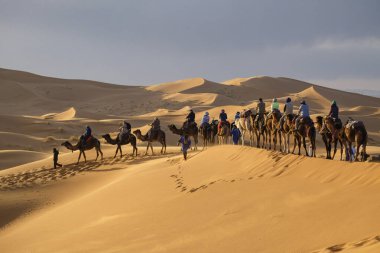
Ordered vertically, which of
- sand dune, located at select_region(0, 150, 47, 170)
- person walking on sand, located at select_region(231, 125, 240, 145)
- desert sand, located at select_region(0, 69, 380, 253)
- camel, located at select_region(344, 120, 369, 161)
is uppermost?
camel, located at select_region(344, 120, 369, 161)

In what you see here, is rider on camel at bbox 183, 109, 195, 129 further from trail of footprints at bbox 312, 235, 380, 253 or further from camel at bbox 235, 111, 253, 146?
trail of footprints at bbox 312, 235, 380, 253

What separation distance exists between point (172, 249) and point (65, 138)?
36.3 metres

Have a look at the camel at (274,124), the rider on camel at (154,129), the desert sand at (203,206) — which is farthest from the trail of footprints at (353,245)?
the rider on camel at (154,129)

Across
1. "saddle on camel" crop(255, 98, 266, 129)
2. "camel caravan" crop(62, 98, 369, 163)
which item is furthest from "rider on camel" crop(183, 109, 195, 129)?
"saddle on camel" crop(255, 98, 266, 129)

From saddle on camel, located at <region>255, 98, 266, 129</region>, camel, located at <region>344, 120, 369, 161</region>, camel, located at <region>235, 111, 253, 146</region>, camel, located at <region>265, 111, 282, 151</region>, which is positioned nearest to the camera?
camel, located at <region>344, 120, 369, 161</region>

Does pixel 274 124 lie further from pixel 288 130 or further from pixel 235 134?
pixel 235 134

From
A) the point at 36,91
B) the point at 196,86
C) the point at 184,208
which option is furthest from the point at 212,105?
the point at 184,208

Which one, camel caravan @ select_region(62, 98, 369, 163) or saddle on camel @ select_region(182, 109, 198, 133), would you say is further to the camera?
saddle on camel @ select_region(182, 109, 198, 133)

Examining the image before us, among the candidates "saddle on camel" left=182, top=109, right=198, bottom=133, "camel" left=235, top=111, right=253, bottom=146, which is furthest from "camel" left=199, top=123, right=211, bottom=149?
"camel" left=235, top=111, right=253, bottom=146

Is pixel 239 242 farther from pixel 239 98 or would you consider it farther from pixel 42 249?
pixel 239 98

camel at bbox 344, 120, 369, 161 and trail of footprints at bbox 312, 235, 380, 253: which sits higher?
camel at bbox 344, 120, 369, 161

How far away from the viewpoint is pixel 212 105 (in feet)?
230

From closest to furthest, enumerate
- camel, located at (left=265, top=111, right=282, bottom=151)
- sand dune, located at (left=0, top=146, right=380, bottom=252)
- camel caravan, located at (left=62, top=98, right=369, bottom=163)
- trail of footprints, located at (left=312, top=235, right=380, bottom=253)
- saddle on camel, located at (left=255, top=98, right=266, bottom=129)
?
trail of footprints, located at (left=312, top=235, right=380, bottom=253) → sand dune, located at (left=0, top=146, right=380, bottom=252) → camel caravan, located at (left=62, top=98, right=369, bottom=163) → camel, located at (left=265, top=111, right=282, bottom=151) → saddle on camel, located at (left=255, top=98, right=266, bottom=129)

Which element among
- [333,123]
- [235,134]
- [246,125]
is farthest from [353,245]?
[235,134]
